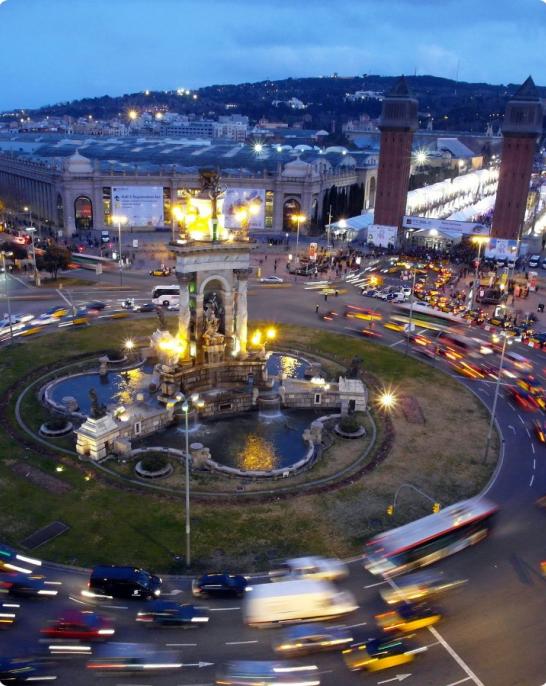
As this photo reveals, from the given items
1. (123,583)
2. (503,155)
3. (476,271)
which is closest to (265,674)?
(123,583)

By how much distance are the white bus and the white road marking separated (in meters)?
59.4

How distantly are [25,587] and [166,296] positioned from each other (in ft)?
181

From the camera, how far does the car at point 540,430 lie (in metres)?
48.2

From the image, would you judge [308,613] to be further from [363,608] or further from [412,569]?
[412,569]

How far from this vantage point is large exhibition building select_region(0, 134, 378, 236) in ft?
408

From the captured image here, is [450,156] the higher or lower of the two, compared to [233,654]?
higher

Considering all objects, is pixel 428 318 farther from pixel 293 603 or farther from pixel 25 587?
pixel 25 587

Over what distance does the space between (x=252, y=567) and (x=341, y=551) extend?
505 cm

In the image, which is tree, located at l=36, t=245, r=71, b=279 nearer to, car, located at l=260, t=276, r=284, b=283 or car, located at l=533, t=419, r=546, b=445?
car, located at l=260, t=276, r=284, b=283

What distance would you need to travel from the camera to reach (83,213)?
4951 inches

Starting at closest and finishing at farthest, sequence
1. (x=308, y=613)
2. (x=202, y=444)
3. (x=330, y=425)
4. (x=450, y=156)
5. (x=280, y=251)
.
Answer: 1. (x=308, y=613)
2. (x=202, y=444)
3. (x=330, y=425)
4. (x=280, y=251)
5. (x=450, y=156)

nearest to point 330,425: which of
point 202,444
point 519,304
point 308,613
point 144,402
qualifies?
point 202,444

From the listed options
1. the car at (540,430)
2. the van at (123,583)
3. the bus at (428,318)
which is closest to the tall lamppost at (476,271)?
the bus at (428,318)

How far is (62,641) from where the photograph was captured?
Answer: 26.8m
